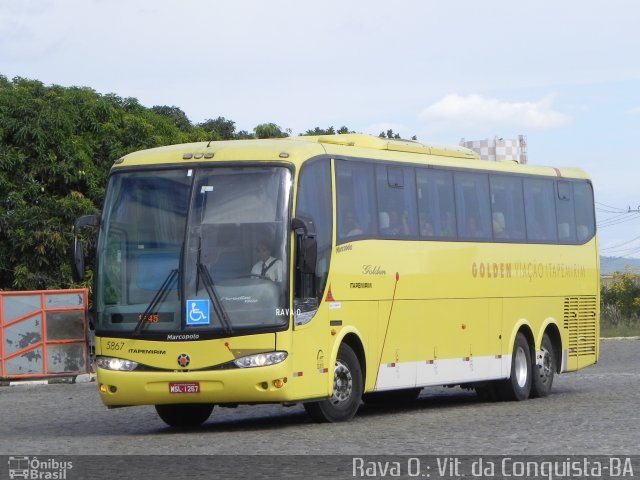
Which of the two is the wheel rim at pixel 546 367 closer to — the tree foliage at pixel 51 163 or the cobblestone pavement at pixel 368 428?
the cobblestone pavement at pixel 368 428

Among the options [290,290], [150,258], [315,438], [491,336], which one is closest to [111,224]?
[150,258]

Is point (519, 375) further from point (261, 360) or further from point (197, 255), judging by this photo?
point (197, 255)

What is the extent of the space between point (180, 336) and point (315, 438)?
7.16 ft

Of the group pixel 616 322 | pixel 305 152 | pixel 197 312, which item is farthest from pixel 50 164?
pixel 616 322

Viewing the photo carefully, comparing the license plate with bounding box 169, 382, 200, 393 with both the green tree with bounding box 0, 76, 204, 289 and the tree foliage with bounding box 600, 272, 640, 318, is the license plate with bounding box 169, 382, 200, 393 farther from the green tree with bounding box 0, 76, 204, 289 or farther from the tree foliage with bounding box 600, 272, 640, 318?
the tree foliage with bounding box 600, 272, 640, 318

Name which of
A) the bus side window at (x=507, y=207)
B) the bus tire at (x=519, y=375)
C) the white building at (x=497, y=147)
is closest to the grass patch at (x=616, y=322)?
the white building at (x=497, y=147)

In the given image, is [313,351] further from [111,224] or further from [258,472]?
[258,472]

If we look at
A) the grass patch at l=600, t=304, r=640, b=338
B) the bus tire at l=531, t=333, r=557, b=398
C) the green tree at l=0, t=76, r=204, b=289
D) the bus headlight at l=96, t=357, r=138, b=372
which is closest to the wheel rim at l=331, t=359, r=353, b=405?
the bus headlight at l=96, t=357, r=138, b=372

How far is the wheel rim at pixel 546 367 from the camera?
79.2 feet

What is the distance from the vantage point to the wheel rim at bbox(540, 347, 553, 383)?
79.2ft

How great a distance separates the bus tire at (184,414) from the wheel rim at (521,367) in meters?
6.11

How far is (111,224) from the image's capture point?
18125mm

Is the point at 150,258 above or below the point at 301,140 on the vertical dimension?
below

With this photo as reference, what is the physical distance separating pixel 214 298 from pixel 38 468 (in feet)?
14.3
